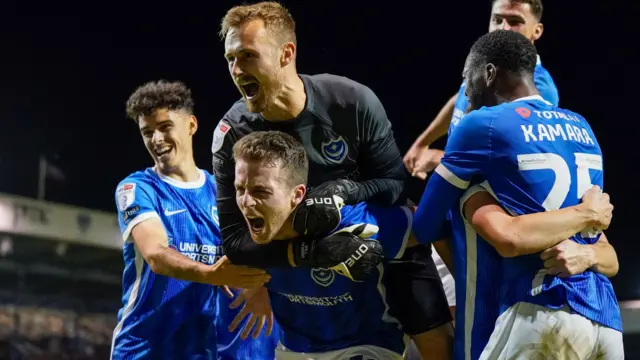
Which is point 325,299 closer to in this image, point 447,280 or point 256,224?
point 256,224

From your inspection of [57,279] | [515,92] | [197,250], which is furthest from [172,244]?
[57,279]

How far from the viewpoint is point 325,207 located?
254cm

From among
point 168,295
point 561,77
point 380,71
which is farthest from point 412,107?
point 168,295

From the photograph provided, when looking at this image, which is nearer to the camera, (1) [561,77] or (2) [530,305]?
(2) [530,305]

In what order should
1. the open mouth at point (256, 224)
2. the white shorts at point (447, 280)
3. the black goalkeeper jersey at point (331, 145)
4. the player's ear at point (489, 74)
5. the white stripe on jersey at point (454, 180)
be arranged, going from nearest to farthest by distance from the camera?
1. the white stripe on jersey at point (454, 180)
2. the player's ear at point (489, 74)
3. the open mouth at point (256, 224)
4. the black goalkeeper jersey at point (331, 145)
5. the white shorts at point (447, 280)

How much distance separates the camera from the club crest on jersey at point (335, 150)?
8.98 ft

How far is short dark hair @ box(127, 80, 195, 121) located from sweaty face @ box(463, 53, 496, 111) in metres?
1.74

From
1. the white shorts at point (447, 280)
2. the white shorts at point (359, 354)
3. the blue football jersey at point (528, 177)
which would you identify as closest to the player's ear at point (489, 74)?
the blue football jersey at point (528, 177)

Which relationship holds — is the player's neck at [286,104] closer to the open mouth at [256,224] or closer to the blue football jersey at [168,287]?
the open mouth at [256,224]

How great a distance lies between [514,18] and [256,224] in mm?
1848

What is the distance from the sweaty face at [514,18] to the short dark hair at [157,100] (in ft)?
4.90

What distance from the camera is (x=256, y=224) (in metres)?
2.64

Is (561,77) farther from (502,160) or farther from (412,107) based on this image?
(502,160)

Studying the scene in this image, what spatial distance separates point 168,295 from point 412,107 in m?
7.45
